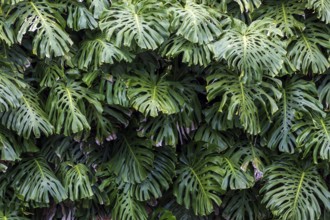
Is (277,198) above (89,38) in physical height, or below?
below

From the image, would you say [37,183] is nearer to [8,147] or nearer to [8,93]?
[8,147]

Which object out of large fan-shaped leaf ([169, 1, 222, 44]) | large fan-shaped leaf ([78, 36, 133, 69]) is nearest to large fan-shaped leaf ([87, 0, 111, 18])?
large fan-shaped leaf ([78, 36, 133, 69])

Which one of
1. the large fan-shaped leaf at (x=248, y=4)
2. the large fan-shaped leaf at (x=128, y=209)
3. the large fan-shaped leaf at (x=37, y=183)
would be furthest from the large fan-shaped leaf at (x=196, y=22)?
the large fan-shaped leaf at (x=37, y=183)

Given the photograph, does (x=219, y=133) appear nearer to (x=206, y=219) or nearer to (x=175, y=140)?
(x=175, y=140)

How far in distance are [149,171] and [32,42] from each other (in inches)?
40.0

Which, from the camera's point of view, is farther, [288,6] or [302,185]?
[288,6]

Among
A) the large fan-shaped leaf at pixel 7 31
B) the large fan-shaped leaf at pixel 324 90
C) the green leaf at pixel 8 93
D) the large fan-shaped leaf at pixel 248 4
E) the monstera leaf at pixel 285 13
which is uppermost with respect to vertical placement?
the large fan-shaped leaf at pixel 248 4

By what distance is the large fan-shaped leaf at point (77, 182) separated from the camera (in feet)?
10.4

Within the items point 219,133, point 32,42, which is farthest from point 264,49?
point 32,42

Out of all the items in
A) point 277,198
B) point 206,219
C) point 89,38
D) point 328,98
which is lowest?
point 206,219

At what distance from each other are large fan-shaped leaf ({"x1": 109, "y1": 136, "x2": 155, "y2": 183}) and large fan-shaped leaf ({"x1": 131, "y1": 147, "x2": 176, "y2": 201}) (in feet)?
0.18

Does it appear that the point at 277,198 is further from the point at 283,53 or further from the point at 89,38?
the point at 89,38

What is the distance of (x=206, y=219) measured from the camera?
136 inches

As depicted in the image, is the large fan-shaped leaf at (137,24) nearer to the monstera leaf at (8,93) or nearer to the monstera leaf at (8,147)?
the monstera leaf at (8,93)
